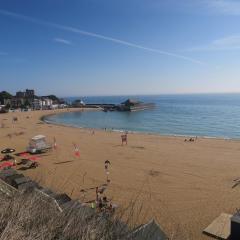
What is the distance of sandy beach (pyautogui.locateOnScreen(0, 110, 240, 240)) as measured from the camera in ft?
46.4

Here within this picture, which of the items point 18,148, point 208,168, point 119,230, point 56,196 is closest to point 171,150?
point 208,168

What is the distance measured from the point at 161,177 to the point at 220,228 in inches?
317

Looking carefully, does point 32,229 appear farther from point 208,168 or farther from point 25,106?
point 25,106

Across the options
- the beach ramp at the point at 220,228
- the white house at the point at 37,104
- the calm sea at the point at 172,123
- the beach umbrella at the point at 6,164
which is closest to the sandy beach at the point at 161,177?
the beach ramp at the point at 220,228

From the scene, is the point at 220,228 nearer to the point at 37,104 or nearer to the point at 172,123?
the point at 172,123

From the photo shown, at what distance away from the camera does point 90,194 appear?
54.0 ft

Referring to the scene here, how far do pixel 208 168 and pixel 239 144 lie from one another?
14675mm

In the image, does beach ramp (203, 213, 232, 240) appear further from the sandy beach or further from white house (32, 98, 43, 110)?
white house (32, 98, 43, 110)

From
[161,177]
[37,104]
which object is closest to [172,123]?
[161,177]

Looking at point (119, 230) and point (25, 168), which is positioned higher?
point (119, 230)

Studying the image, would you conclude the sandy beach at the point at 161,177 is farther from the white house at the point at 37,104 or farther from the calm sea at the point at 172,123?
the white house at the point at 37,104

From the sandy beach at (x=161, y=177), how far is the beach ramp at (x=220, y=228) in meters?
0.33

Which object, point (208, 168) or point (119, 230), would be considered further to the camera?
point (208, 168)

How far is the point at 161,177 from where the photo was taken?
2000 centimetres
